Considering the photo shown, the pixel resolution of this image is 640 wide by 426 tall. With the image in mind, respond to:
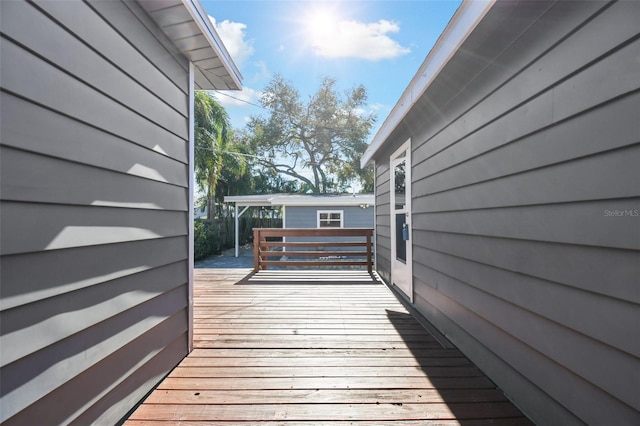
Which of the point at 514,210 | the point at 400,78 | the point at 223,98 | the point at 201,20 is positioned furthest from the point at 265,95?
the point at 514,210

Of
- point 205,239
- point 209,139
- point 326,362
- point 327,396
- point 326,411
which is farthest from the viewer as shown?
point 209,139

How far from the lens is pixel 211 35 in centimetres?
186

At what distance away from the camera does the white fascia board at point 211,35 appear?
1620mm

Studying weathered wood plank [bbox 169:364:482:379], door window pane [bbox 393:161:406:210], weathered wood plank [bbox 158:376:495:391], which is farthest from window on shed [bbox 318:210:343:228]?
weathered wood plank [bbox 158:376:495:391]

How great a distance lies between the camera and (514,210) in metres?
1.51

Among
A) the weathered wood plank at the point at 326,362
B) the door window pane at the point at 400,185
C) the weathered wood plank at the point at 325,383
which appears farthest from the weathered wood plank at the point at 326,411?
the door window pane at the point at 400,185

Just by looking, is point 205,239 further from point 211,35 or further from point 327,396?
point 327,396

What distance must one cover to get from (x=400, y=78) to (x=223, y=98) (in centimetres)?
663

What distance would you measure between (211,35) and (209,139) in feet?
27.1

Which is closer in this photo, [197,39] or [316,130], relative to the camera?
[197,39]

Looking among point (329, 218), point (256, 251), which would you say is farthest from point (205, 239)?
point (256, 251)

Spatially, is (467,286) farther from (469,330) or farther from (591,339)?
(591,339)

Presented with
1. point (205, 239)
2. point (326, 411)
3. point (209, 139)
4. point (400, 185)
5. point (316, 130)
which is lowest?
point (326, 411)

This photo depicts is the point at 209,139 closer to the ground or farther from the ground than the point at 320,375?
farther from the ground
